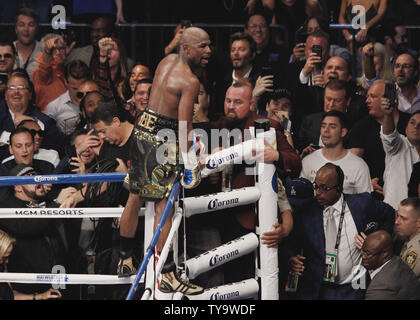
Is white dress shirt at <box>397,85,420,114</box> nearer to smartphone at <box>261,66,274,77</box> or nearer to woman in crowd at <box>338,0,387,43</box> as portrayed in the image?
woman in crowd at <box>338,0,387,43</box>

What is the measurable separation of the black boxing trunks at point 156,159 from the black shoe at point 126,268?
1.49 ft

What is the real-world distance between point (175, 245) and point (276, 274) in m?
0.72

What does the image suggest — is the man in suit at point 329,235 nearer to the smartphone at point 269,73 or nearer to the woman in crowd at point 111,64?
the smartphone at point 269,73

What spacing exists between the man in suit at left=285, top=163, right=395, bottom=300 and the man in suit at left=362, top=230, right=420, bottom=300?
16 cm

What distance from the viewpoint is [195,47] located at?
4598 millimetres

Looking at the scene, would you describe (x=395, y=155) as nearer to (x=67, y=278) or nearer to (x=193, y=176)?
(x=193, y=176)

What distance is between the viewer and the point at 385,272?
5379 mm

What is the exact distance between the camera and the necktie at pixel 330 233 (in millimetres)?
5574

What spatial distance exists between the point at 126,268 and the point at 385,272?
1.89 m

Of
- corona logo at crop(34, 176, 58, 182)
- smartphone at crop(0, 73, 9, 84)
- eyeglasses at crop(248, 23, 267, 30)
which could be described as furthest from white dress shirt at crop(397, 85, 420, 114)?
smartphone at crop(0, 73, 9, 84)

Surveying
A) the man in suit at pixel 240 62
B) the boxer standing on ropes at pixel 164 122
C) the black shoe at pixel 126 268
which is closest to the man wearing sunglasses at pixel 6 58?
the man in suit at pixel 240 62

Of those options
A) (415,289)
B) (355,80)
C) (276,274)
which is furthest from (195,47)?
(355,80)

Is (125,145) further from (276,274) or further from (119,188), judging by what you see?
(276,274)

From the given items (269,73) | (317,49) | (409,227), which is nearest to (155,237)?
(409,227)
